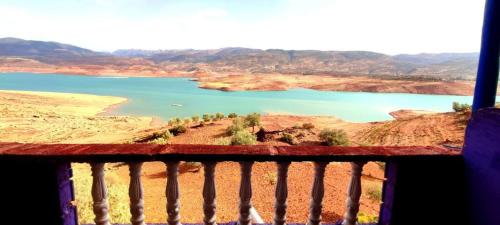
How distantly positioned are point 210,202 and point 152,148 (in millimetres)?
498

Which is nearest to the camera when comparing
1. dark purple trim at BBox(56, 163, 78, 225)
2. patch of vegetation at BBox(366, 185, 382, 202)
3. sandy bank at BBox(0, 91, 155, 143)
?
dark purple trim at BBox(56, 163, 78, 225)

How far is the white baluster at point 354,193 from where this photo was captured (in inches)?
85.2

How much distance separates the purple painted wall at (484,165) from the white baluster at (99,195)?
2.24 m

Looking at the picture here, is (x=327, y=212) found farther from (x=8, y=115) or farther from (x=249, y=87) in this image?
(x=249, y=87)

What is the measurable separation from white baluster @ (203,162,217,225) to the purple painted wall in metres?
1.58

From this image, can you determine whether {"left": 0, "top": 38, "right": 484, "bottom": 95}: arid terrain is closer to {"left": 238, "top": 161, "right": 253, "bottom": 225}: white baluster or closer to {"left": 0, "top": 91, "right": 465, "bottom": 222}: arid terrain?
{"left": 0, "top": 91, "right": 465, "bottom": 222}: arid terrain

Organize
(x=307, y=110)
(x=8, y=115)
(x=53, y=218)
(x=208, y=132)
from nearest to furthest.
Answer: (x=53, y=218) → (x=208, y=132) → (x=8, y=115) → (x=307, y=110)

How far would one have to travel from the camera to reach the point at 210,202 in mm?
2156

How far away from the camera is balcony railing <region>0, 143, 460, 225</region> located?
75.8 inches

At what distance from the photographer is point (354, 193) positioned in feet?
7.30

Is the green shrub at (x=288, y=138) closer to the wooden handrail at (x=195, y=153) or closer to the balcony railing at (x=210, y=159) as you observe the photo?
the balcony railing at (x=210, y=159)

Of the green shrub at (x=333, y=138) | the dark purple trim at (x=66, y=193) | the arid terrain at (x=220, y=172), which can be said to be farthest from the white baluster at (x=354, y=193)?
the green shrub at (x=333, y=138)

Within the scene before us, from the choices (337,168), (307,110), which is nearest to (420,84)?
(307,110)

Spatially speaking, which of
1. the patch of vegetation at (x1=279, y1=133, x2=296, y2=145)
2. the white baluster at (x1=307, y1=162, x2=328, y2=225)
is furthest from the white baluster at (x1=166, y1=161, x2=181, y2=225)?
the patch of vegetation at (x1=279, y1=133, x2=296, y2=145)
